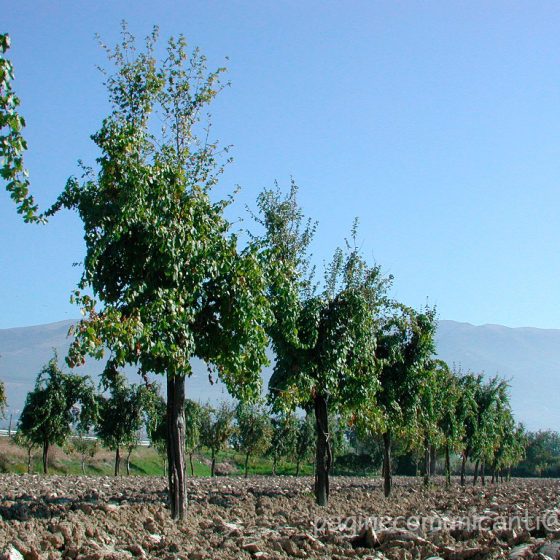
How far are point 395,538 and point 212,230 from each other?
7054 mm

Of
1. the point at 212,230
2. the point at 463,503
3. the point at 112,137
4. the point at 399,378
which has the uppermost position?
the point at 112,137

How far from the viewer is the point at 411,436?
100ft

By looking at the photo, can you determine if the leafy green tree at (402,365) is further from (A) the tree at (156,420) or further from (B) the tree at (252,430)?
(B) the tree at (252,430)

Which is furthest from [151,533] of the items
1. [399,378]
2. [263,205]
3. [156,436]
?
[156,436]

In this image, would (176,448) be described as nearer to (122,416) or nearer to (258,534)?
(258,534)

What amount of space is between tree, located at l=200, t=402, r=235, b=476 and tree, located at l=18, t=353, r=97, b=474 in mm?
17923

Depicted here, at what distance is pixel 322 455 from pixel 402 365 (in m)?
7.03

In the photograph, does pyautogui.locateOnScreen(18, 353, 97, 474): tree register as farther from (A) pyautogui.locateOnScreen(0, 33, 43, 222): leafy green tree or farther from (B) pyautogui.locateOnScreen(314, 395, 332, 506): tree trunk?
(A) pyautogui.locateOnScreen(0, 33, 43, 222): leafy green tree

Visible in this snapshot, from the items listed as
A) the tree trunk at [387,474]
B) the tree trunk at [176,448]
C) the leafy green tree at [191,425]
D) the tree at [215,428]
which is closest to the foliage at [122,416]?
the leafy green tree at [191,425]

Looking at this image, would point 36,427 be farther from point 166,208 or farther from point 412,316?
point 166,208

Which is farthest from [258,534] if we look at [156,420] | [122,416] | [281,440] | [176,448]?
[281,440]

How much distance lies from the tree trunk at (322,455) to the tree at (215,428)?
3757cm

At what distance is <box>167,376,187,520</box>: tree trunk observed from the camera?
45.9ft

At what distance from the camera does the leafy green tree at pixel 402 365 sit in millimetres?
26453
